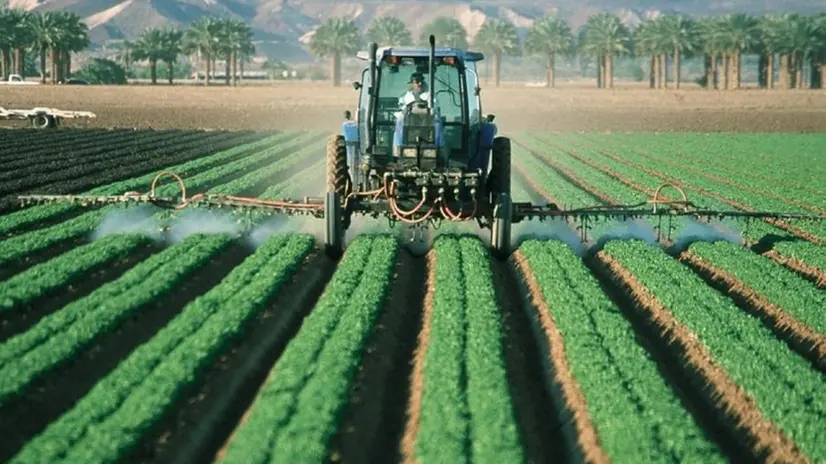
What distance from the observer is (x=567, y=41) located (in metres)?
110

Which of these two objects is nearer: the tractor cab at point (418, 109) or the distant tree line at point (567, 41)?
the tractor cab at point (418, 109)

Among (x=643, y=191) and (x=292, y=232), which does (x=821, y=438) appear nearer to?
(x=292, y=232)

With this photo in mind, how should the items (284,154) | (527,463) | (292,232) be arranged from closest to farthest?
(527,463) → (292,232) → (284,154)

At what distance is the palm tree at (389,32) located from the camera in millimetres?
105562

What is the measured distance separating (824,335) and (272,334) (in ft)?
18.4

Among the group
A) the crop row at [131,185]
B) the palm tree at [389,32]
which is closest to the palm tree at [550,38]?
the palm tree at [389,32]

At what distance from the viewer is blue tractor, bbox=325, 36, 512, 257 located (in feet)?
48.9

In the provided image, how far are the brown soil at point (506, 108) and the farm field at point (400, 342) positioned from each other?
111 ft

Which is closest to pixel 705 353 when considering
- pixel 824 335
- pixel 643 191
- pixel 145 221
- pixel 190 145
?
pixel 824 335

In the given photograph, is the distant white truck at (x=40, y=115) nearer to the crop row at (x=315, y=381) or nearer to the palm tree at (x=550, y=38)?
the crop row at (x=315, y=381)

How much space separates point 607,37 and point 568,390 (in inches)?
3570

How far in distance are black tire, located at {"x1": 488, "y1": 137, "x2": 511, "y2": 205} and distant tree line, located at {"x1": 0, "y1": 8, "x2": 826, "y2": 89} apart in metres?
63.6

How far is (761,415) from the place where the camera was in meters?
8.68

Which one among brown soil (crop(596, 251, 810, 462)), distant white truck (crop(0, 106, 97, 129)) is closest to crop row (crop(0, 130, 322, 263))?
brown soil (crop(596, 251, 810, 462))
